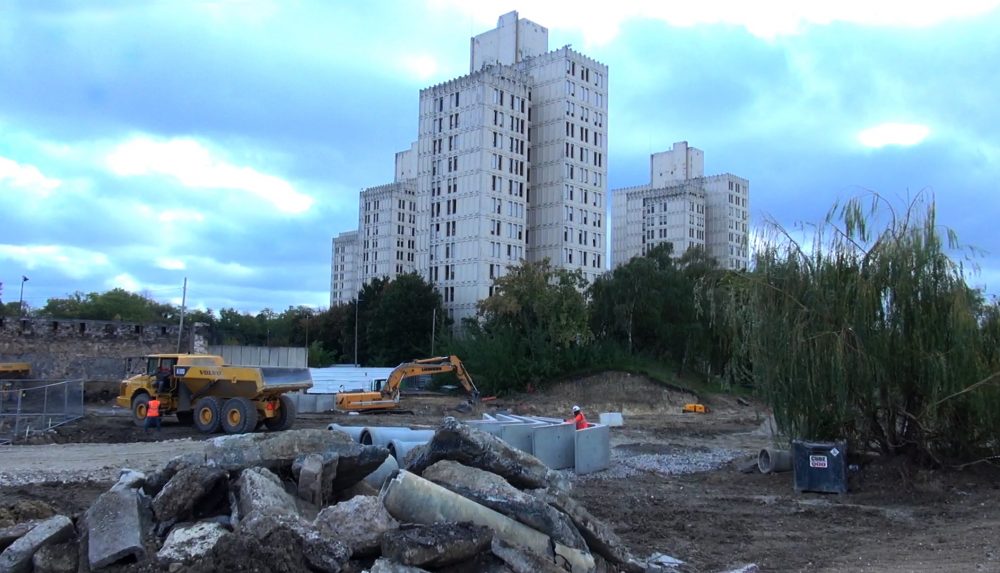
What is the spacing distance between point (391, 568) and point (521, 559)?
121cm

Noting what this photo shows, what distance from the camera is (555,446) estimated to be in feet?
59.1

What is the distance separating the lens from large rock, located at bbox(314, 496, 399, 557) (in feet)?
25.7

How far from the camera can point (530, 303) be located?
56875 millimetres

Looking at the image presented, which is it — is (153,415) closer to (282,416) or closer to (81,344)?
(282,416)

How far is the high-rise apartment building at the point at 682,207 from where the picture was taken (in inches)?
4782

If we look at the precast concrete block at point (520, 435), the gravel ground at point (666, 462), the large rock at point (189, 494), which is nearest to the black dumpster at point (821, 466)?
the gravel ground at point (666, 462)

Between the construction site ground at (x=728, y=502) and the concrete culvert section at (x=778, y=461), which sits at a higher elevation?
the concrete culvert section at (x=778, y=461)

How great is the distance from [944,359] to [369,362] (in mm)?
67136

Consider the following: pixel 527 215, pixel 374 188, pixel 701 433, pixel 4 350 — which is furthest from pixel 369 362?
pixel 374 188

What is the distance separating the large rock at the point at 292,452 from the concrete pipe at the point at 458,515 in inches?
54.5

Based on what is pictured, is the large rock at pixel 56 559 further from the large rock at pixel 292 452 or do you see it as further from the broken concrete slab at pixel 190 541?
the large rock at pixel 292 452

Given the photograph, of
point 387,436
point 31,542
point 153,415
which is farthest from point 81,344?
point 31,542

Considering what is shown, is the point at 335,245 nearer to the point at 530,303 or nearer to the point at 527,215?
the point at 527,215

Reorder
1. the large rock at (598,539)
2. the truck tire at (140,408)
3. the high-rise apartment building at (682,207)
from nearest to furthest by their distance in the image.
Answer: the large rock at (598,539), the truck tire at (140,408), the high-rise apartment building at (682,207)
